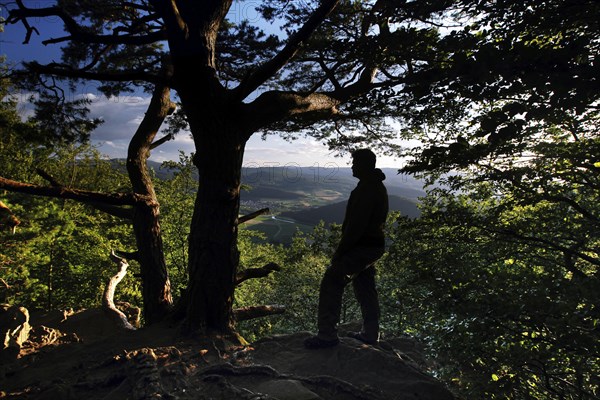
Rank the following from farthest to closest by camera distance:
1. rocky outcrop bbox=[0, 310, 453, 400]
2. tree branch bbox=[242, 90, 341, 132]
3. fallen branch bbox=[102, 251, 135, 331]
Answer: fallen branch bbox=[102, 251, 135, 331] → tree branch bbox=[242, 90, 341, 132] → rocky outcrop bbox=[0, 310, 453, 400]

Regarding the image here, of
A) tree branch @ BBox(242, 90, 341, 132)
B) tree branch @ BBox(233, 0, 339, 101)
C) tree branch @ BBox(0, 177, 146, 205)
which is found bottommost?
tree branch @ BBox(0, 177, 146, 205)

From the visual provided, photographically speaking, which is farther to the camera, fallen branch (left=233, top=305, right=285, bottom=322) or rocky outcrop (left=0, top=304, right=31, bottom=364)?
fallen branch (left=233, top=305, right=285, bottom=322)

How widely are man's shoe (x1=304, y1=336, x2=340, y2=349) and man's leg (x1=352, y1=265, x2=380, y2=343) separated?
0.52m

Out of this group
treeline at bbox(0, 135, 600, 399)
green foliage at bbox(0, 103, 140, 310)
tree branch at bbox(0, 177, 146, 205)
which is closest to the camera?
treeline at bbox(0, 135, 600, 399)

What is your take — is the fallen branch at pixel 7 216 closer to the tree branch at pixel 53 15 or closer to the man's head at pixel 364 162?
the tree branch at pixel 53 15

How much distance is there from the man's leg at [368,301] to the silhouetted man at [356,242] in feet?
0.54

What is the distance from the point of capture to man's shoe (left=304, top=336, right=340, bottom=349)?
13.2 ft

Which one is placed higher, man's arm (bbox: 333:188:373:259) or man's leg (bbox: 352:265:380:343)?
man's arm (bbox: 333:188:373:259)

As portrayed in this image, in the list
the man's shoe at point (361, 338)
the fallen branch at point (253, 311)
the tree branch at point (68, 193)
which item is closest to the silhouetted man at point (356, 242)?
the man's shoe at point (361, 338)

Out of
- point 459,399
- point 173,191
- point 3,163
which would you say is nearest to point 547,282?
point 459,399

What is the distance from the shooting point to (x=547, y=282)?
299cm

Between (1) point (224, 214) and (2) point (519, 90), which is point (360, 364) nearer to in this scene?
(1) point (224, 214)

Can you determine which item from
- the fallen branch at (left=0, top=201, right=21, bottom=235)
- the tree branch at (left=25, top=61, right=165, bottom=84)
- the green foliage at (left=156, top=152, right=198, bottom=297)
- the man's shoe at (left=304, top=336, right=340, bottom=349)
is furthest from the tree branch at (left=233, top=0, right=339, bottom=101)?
the green foliage at (left=156, top=152, right=198, bottom=297)

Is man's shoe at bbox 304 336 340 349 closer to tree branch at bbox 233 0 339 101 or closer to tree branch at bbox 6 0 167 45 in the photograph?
tree branch at bbox 233 0 339 101
